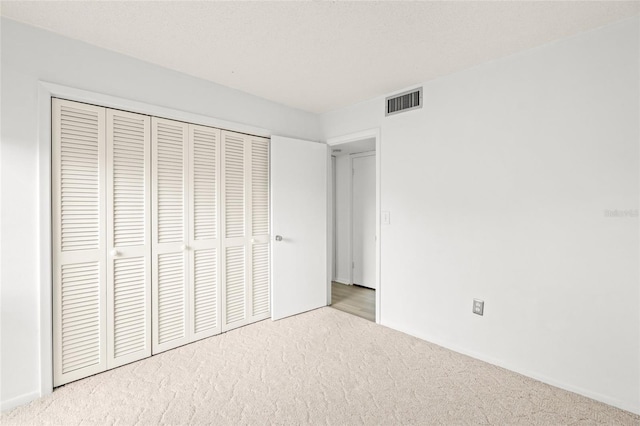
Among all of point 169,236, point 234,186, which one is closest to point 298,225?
point 234,186

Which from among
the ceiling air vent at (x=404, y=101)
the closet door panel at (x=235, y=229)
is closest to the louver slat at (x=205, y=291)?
the closet door panel at (x=235, y=229)

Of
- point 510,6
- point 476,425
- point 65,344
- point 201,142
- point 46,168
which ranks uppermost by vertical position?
point 510,6

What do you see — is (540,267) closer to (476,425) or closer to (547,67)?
(476,425)

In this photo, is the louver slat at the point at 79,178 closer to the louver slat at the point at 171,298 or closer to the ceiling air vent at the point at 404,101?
the louver slat at the point at 171,298

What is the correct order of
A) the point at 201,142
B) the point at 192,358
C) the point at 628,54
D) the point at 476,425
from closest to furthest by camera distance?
1. the point at 476,425
2. the point at 628,54
3. the point at 192,358
4. the point at 201,142

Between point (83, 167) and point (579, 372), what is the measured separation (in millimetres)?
3718

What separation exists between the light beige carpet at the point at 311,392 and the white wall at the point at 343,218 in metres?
2.24

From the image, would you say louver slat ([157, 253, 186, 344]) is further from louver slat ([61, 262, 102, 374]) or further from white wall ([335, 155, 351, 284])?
white wall ([335, 155, 351, 284])

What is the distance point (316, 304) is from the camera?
3.73 m

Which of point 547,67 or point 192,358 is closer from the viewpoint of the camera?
point 547,67

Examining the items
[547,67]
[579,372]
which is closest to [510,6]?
[547,67]

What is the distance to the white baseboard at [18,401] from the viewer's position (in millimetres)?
1887

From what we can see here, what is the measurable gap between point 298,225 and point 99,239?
1.87 m

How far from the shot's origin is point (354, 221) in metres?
4.93
